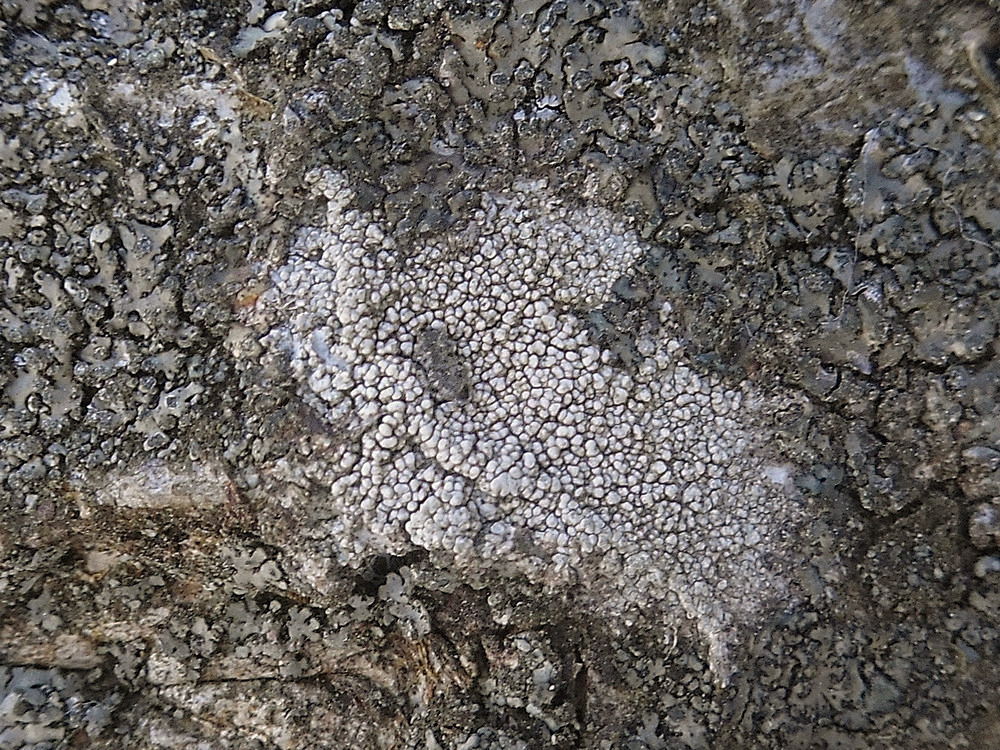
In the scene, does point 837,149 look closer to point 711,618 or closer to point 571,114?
point 571,114

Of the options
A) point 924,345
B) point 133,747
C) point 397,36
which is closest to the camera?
point 924,345

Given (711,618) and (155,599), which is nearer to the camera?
(711,618)

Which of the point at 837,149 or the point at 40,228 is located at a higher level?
the point at 40,228

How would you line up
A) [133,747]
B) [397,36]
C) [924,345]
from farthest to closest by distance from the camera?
[133,747] → [397,36] → [924,345]

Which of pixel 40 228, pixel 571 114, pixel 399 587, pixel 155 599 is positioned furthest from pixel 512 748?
pixel 40 228
